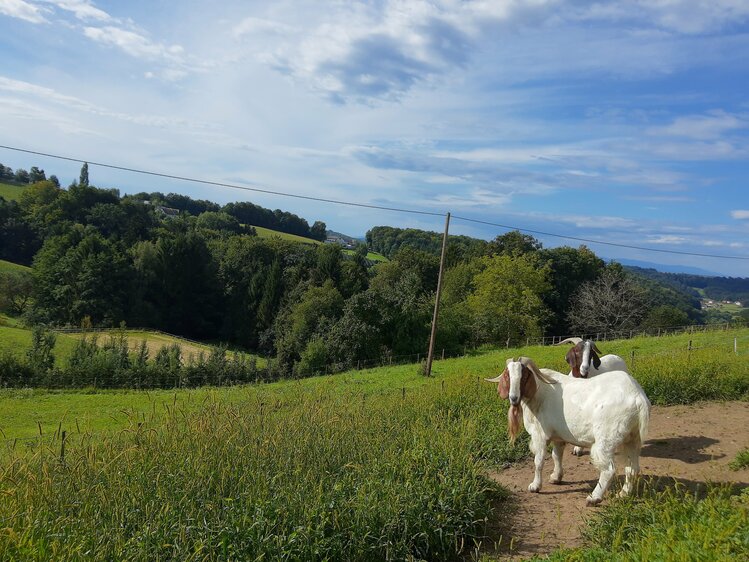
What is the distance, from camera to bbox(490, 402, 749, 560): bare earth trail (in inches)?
219

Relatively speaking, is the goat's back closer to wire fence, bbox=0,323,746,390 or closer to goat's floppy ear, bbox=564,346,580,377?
goat's floppy ear, bbox=564,346,580,377

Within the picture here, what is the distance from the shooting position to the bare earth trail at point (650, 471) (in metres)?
5.57

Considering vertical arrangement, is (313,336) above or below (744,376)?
below

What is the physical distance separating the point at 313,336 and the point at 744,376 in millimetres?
32165

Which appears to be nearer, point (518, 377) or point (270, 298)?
point (518, 377)

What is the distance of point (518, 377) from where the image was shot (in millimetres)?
6844

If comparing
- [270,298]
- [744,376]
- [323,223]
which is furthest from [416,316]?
[323,223]

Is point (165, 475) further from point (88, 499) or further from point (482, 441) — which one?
point (482, 441)

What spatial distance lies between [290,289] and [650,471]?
174 feet

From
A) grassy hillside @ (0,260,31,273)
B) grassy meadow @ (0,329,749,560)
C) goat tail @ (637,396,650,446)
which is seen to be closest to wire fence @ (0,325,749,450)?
grassy meadow @ (0,329,749,560)

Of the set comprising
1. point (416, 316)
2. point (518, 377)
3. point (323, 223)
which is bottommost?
point (416, 316)

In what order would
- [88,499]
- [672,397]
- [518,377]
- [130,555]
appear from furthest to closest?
[672,397] → [518,377] → [88,499] → [130,555]

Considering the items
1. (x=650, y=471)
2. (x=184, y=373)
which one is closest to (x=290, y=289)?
(x=184, y=373)

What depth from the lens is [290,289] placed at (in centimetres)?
5844
